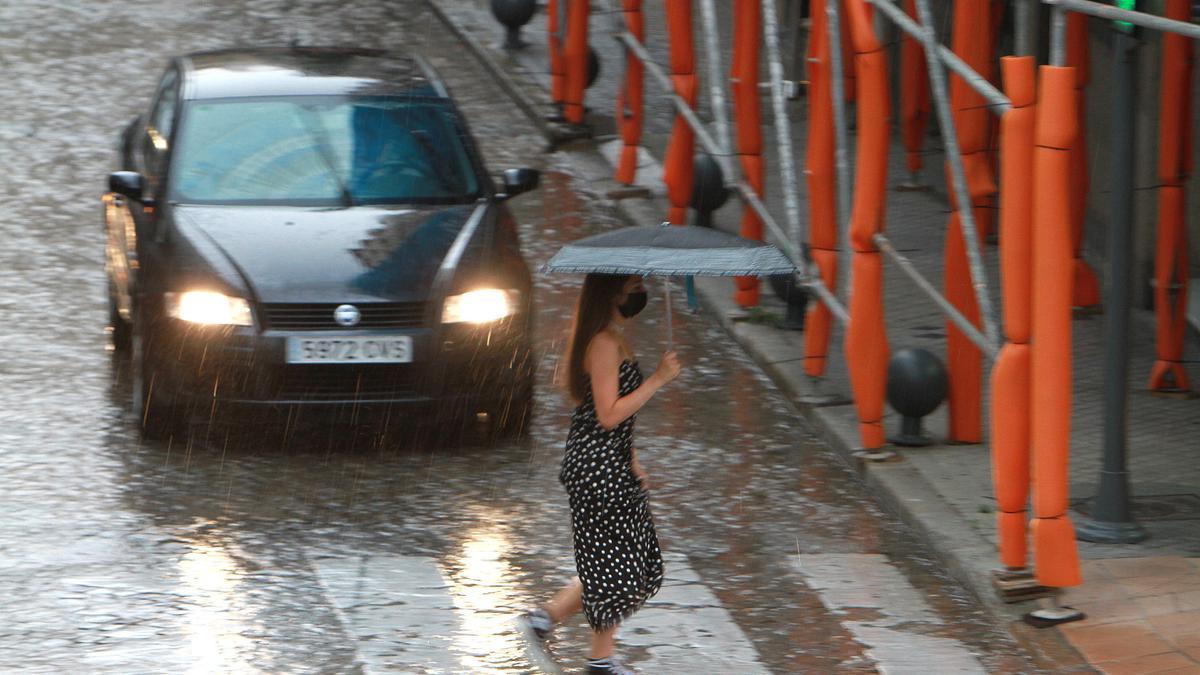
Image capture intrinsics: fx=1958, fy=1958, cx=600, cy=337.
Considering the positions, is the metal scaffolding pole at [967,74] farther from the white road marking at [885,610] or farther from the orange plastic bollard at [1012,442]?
the white road marking at [885,610]

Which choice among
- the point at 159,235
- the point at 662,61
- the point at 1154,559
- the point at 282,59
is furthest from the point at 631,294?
the point at 662,61

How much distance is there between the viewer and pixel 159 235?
9875 mm

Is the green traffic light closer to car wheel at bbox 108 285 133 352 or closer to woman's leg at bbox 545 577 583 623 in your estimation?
woman's leg at bbox 545 577 583 623

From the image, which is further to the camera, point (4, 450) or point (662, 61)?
point (662, 61)

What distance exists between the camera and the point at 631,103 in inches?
619

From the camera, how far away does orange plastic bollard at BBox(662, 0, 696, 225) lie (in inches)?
536

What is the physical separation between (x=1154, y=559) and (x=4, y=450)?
5.46 metres

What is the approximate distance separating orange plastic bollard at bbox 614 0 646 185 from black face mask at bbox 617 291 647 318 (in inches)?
348

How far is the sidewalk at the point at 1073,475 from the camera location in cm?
759

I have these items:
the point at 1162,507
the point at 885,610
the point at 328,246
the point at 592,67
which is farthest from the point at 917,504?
the point at 592,67

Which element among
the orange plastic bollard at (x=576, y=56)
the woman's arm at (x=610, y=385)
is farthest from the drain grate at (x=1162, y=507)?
the orange plastic bollard at (x=576, y=56)

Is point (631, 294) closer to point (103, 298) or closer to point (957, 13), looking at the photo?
point (957, 13)

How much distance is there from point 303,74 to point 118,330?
6.02 feet

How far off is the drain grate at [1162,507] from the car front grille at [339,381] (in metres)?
3.22
